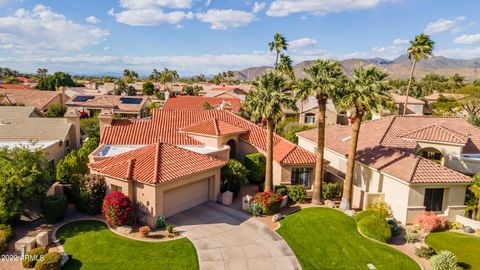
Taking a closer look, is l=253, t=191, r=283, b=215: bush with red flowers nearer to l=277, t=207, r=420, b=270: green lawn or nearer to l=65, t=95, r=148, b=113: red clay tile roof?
l=277, t=207, r=420, b=270: green lawn

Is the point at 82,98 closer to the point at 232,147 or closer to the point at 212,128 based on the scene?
the point at 232,147

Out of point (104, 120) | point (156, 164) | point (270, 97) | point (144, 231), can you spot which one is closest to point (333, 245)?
point (270, 97)

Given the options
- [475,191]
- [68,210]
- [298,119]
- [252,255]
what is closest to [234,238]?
[252,255]

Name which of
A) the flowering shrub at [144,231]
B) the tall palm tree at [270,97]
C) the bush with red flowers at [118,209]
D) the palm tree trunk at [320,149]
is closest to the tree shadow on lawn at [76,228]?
the bush with red flowers at [118,209]

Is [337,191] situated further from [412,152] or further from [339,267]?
[339,267]

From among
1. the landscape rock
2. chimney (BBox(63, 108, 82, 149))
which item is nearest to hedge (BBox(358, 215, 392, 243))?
the landscape rock

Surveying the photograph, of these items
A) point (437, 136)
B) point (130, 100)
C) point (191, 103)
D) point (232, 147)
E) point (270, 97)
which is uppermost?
point (270, 97)

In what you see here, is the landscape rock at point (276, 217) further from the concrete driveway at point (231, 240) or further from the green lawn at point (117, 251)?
the green lawn at point (117, 251)
